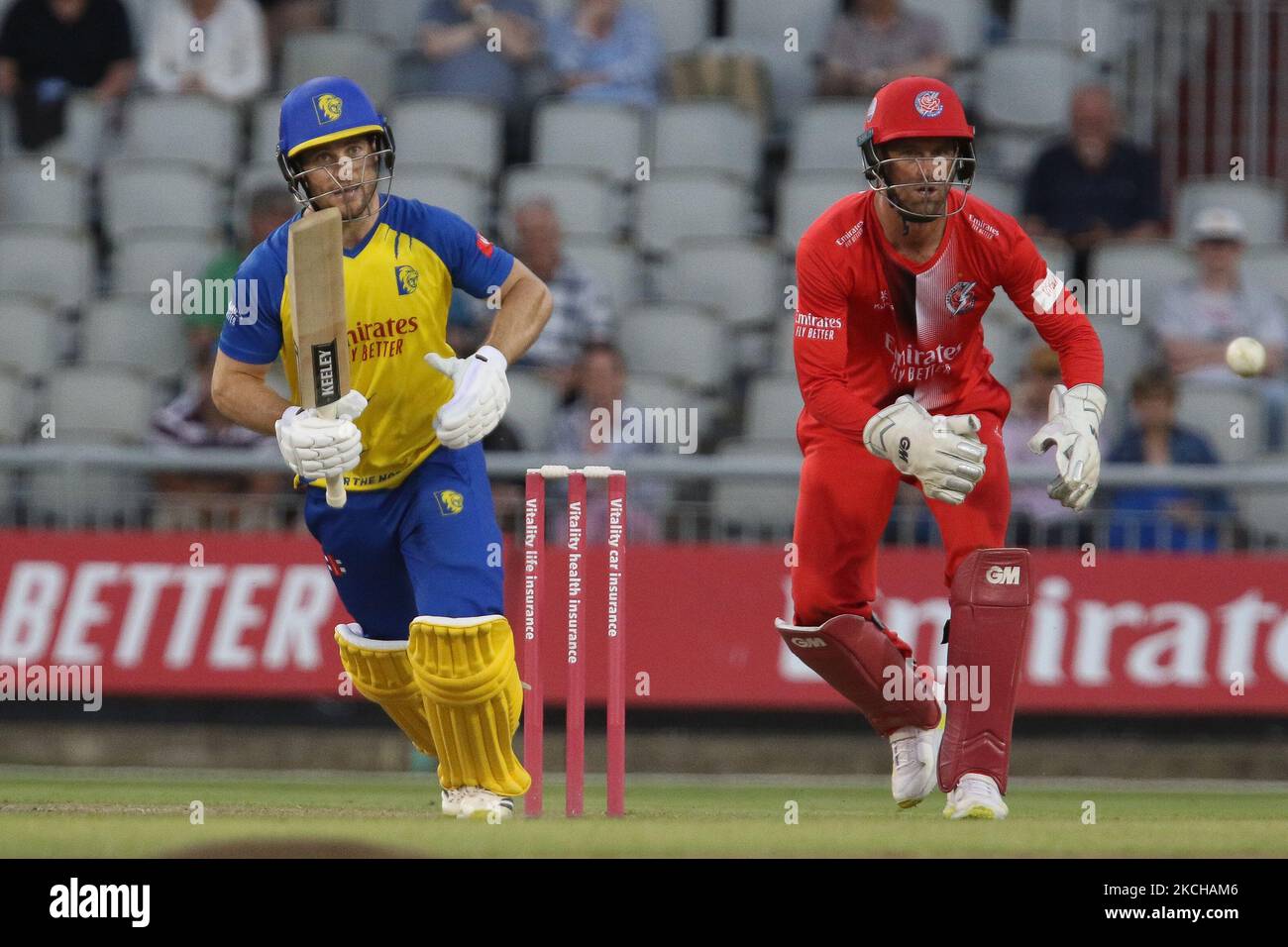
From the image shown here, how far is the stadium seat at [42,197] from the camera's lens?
14.1 metres

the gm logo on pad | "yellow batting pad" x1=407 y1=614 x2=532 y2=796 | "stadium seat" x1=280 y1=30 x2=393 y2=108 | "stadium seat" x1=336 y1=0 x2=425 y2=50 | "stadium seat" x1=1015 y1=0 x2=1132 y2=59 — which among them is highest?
"stadium seat" x1=336 y1=0 x2=425 y2=50

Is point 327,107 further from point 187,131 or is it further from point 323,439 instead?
point 187,131

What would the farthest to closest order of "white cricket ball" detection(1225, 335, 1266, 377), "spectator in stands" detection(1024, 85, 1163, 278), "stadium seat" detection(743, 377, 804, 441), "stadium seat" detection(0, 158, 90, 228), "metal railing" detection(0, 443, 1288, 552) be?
"stadium seat" detection(0, 158, 90, 228) → "spectator in stands" detection(1024, 85, 1163, 278) → "stadium seat" detection(743, 377, 804, 441) → "metal railing" detection(0, 443, 1288, 552) → "white cricket ball" detection(1225, 335, 1266, 377)

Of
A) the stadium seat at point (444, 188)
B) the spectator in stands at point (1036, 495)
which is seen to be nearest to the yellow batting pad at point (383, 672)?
the spectator in stands at point (1036, 495)

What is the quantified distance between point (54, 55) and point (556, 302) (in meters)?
4.26

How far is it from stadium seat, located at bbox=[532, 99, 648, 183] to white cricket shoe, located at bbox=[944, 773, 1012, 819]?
6716 mm

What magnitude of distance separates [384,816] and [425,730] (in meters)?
1.22

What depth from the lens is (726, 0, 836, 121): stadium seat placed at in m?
14.2

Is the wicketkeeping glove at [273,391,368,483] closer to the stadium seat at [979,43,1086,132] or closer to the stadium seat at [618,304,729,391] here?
the stadium seat at [618,304,729,391]

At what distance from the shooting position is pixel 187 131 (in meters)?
14.2

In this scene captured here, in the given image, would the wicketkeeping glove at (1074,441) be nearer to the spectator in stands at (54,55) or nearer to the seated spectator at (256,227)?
the seated spectator at (256,227)

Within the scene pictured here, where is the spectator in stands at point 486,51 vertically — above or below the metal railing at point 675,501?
above


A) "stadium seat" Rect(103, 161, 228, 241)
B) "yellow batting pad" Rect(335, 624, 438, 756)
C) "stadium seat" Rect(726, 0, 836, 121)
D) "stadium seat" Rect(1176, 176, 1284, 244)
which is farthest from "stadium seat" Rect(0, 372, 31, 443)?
"stadium seat" Rect(1176, 176, 1284, 244)

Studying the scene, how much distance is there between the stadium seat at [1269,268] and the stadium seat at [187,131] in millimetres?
6128
